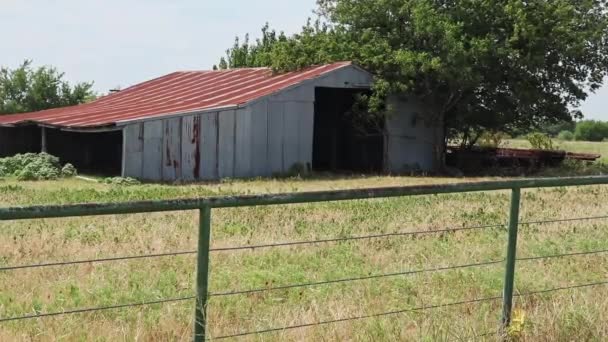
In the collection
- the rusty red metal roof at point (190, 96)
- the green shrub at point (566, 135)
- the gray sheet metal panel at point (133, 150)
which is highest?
the rusty red metal roof at point (190, 96)

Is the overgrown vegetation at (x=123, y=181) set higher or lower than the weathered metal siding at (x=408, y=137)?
lower

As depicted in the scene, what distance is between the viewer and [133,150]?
76.1 ft

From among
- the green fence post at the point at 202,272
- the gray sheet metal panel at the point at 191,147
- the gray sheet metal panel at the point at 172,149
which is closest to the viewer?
the green fence post at the point at 202,272

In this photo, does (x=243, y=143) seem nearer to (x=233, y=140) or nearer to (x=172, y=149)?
(x=233, y=140)

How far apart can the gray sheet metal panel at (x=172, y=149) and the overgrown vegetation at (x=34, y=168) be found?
11.3 ft

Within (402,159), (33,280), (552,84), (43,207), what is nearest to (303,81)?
(402,159)

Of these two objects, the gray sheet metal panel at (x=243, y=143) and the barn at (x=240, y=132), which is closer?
the barn at (x=240, y=132)

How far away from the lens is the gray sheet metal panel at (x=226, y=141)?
80.6 ft

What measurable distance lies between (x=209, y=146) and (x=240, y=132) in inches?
45.5

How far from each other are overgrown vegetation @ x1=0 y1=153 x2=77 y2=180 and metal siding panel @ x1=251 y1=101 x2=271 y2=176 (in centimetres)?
608

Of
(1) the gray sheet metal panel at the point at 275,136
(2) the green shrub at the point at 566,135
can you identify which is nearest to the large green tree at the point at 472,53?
(1) the gray sheet metal panel at the point at 275,136

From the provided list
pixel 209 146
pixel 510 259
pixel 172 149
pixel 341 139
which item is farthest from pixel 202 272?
pixel 341 139

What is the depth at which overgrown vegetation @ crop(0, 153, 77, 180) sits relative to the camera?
915 inches

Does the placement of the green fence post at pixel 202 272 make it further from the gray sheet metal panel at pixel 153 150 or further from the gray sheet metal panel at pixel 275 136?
the gray sheet metal panel at pixel 275 136
